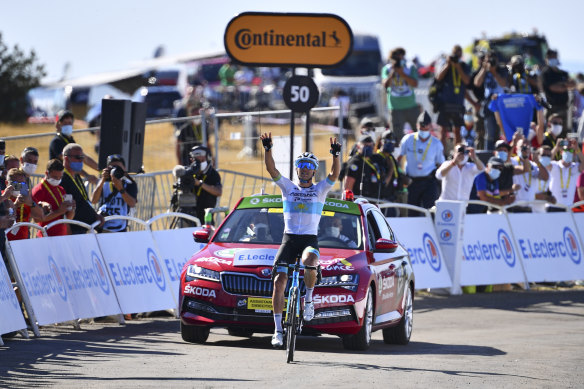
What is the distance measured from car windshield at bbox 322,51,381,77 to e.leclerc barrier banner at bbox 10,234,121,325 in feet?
128

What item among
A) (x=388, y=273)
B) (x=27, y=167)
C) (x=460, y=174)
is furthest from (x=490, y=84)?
(x=27, y=167)

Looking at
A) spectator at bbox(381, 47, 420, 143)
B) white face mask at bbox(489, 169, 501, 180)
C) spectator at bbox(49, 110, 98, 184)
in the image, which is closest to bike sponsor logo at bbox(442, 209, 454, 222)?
white face mask at bbox(489, 169, 501, 180)

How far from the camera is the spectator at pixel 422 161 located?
22.3m

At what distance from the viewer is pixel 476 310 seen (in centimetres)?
2017

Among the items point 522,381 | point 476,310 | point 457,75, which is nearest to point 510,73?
point 457,75

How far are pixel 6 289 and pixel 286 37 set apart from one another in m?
7.42

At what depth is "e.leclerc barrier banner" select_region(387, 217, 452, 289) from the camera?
2122 cm

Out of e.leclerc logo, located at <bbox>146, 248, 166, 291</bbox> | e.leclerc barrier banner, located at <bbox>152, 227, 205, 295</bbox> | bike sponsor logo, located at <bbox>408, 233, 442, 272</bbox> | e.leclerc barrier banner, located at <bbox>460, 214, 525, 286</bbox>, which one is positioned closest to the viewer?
e.leclerc logo, located at <bbox>146, 248, 166, 291</bbox>

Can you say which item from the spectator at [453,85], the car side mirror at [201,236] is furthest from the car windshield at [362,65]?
the car side mirror at [201,236]

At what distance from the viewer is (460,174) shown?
22.0m

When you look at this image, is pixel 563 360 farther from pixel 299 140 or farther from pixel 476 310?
pixel 299 140

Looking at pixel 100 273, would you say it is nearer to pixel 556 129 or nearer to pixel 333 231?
pixel 333 231

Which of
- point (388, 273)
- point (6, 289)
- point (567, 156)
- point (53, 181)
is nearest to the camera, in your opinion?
point (6, 289)

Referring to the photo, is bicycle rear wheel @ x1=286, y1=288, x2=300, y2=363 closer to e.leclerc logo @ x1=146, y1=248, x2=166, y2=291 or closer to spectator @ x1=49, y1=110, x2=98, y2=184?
e.leclerc logo @ x1=146, y1=248, x2=166, y2=291
